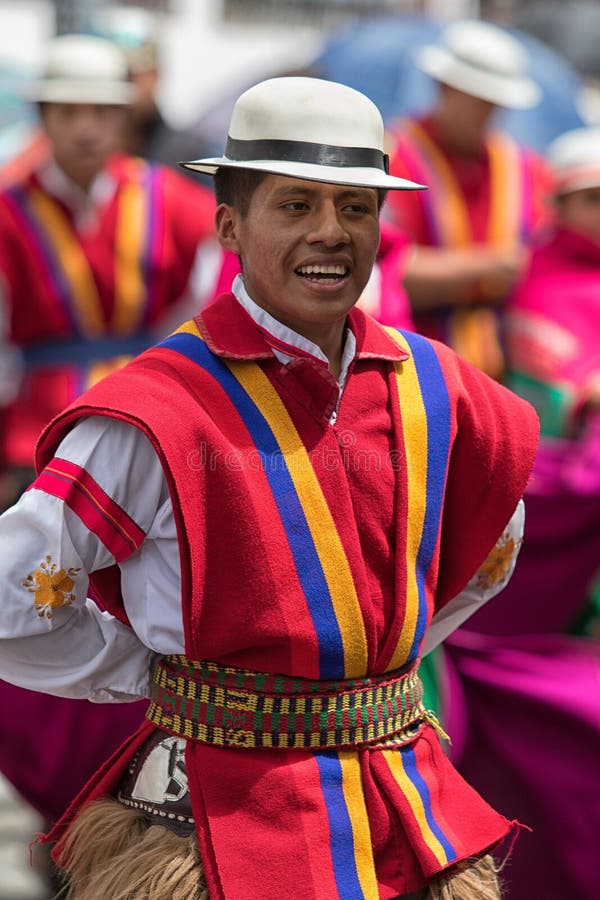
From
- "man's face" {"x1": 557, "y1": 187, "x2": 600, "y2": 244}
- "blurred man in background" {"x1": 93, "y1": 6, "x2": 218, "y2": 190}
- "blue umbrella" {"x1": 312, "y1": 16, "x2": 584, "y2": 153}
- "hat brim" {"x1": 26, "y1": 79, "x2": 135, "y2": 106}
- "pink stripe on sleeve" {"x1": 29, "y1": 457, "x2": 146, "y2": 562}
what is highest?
"pink stripe on sleeve" {"x1": 29, "y1": 457, "x2": 146, "y2": 562}

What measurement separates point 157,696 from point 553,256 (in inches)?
118

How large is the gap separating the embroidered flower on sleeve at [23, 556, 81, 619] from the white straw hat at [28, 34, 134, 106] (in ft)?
9.50

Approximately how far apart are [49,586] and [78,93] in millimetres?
2943

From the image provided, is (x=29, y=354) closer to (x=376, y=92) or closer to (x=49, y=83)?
(x=49, y=83)

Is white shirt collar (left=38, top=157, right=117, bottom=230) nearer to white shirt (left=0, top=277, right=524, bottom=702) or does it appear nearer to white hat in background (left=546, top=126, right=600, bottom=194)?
white hat in background (left=546, top=126, right=600, bottom=194)

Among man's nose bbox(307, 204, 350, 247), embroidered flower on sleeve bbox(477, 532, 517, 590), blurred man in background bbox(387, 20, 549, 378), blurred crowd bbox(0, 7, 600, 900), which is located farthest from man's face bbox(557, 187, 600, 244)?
man's nose bbox(307, 204, 350, 247)

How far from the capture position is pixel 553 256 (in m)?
5.14

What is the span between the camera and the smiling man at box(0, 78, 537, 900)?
2.30 m

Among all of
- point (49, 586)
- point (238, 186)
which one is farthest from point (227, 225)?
point (49, 586)

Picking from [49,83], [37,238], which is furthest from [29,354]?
[49,83]

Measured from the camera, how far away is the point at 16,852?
192 inches

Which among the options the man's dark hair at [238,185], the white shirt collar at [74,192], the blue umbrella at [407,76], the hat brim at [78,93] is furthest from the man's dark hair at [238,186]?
the blue umbrella at [407,76]

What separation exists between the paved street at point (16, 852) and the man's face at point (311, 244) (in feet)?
7.34

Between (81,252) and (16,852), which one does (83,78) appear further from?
(16,852)
